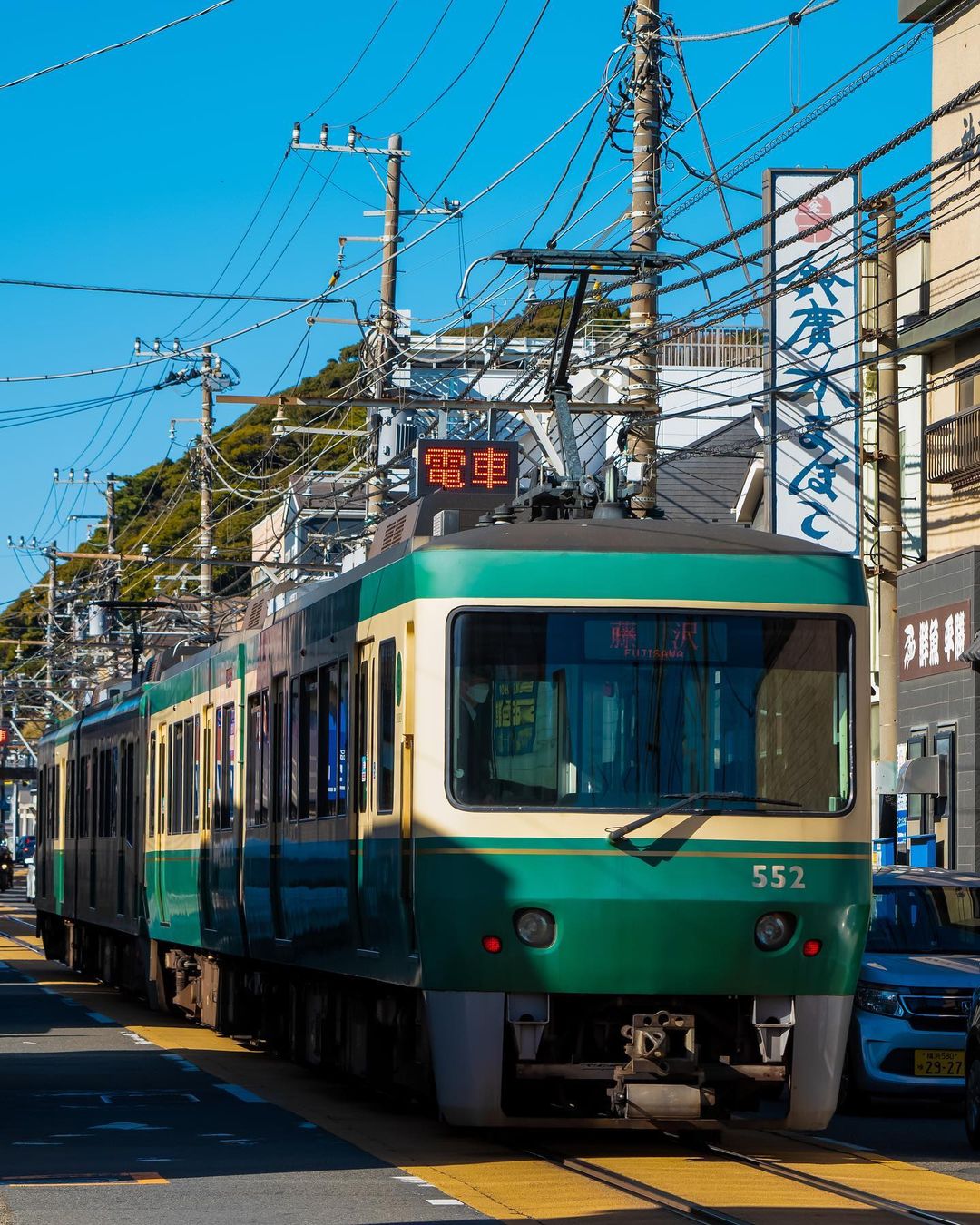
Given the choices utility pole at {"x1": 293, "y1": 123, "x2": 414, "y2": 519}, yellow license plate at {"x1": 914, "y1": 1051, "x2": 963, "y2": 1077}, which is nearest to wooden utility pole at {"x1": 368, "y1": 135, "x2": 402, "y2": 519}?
utility pole at {"x1": 293, "y1": 123, "x2": 414, "y2": 519}

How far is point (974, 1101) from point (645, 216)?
9776mm

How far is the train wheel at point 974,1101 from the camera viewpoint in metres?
11.8

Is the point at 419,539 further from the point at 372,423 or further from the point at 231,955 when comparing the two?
the point at 372,423

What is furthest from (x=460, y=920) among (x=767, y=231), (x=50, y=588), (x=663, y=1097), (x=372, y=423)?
(x=50, y=588)

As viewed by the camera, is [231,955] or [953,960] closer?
[953,960]

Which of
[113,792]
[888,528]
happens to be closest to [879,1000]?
[888,528]

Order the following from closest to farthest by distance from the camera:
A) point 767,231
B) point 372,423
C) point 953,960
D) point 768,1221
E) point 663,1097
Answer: point 768,1221, point 663,1097, point 953,960, point 767,231, point 372,423

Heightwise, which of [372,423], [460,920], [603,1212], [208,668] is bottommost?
[603,1212]

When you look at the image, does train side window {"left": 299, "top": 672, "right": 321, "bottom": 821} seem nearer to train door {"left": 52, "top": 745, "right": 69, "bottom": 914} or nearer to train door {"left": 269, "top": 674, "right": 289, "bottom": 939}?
train door {"left": 269, "top": 674, "right": 289, "bottom": 939}

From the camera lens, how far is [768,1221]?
8891 mm

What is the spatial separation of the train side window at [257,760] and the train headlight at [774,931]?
522 cm

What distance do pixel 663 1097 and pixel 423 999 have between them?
1.24 m

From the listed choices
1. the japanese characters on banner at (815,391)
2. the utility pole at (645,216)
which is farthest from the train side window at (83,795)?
the utility pole at (645,216)

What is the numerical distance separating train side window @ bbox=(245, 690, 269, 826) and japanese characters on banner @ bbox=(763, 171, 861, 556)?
987cm
